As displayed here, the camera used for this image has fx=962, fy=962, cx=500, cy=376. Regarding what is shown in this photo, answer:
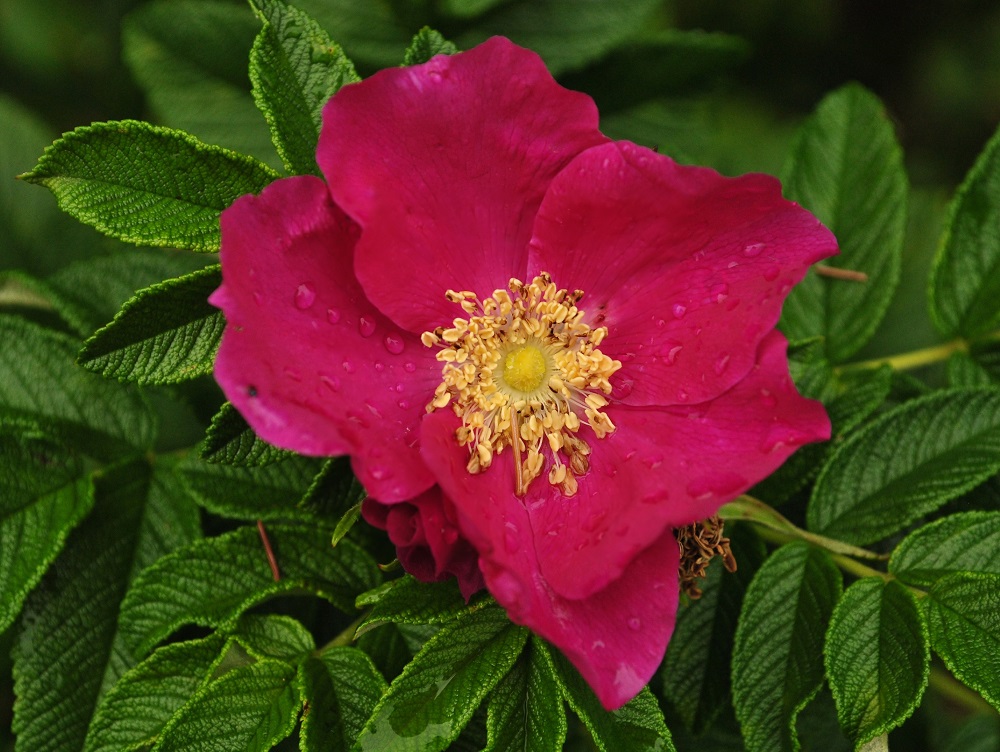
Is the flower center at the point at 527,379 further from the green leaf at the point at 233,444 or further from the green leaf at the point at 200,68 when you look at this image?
the green leaf at the point at 200,68

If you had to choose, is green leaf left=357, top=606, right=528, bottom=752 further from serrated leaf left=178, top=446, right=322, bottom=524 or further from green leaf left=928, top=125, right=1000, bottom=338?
green leaf left=928, top=125, right=1000, bottom=338

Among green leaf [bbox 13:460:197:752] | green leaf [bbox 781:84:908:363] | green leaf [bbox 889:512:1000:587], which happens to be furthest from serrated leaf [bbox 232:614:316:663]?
green leaf [bbox 781:84:908:363]

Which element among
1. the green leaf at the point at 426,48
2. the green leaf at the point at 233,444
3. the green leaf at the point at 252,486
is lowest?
the green leaf at the point at 252,486

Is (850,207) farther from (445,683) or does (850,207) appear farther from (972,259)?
(445,683)

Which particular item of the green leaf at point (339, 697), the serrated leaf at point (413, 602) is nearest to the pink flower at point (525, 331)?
the serrated leaf at point (413, 602)

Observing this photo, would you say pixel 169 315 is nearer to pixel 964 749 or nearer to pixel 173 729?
pixel 173 729

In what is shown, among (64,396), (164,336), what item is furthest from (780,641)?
Result: (64,396)
